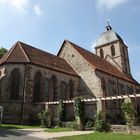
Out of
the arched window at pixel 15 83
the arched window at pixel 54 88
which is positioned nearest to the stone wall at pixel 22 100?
the arched window at pixel 15 83

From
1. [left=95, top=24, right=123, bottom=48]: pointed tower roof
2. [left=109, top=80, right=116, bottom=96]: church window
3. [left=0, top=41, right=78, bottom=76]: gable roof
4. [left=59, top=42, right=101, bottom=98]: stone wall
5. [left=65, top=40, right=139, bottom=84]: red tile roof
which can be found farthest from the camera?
[left=95, top=24, right=123, bottom=48]: pointed tower roof

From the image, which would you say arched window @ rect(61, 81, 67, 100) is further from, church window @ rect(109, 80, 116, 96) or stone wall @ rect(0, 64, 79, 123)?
church window @ rect(109, 80, 116, 96)

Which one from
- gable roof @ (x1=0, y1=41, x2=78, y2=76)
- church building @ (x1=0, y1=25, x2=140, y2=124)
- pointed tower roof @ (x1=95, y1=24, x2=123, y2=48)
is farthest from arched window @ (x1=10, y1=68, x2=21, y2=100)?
pointed tower roof @ (x1=95, y1=24, x2=123, y2=48)

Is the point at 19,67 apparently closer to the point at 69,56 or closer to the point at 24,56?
the point at 24,56

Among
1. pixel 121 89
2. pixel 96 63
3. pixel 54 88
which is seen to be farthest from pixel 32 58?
pixel 121 89

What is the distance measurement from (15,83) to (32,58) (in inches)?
141

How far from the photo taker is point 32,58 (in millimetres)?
23281

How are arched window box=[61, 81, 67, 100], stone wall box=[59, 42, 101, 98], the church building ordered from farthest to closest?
stone wall box=[59, 42, 101, 98] → arched window box=[61, 81, 67, 100] → the church building

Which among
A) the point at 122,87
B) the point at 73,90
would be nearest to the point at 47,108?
the point at 73,90

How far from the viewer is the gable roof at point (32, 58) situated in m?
22.3

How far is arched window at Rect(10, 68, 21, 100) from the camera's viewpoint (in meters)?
21.2

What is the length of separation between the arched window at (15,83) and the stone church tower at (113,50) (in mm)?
20989

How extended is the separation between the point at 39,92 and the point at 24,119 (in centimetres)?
362

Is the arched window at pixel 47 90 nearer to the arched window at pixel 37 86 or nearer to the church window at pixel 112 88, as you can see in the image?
the arched window at pixel 37 86
